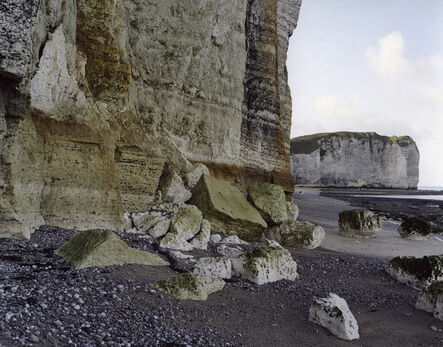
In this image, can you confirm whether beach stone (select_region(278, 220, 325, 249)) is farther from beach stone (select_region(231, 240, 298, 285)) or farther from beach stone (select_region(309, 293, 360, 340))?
beach stone (select_region(309, 293, 360, 340))

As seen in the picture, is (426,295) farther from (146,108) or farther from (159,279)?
(146,108)

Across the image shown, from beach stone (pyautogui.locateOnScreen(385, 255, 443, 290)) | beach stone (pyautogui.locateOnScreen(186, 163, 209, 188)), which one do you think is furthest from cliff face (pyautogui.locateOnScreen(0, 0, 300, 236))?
beach stone (pyautogui.locateOnScreen(385, 255, 443, 290))

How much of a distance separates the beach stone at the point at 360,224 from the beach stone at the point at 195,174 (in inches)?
178

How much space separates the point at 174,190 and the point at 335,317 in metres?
4.99

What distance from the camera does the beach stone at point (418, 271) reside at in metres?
4.94

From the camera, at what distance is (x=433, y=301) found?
3875mm

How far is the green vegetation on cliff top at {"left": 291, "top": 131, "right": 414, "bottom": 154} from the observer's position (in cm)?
6856

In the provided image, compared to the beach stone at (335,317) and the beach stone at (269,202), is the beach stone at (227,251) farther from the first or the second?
the beach stone at (269,202)

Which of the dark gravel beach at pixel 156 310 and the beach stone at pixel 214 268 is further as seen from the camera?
the beach stone at pixel 214 268

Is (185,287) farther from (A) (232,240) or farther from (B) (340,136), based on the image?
(B) (340,136)

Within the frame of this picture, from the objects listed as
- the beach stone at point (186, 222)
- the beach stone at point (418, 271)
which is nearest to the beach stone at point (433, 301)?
the beach stone at point (418, 271)

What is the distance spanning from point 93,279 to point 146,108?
5526 millimetres

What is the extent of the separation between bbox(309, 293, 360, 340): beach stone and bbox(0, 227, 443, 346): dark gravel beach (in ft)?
0.25

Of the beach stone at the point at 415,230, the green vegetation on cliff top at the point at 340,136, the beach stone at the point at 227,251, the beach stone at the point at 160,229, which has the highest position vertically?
the green vegetation on cliff top at the point at 340,136
